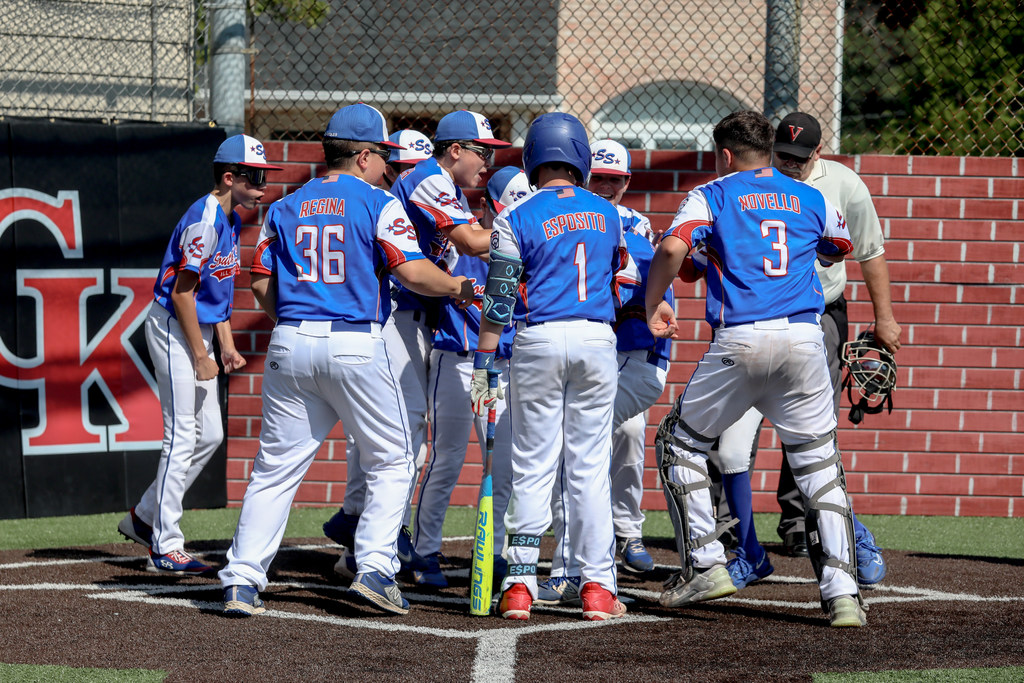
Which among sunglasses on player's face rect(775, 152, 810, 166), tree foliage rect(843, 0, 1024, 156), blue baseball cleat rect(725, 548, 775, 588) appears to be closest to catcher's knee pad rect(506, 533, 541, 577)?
blue baseball cleat rect(725, 548, 775, 588)

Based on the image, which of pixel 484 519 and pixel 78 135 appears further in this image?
pixel 78 135

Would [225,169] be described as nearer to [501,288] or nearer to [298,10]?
[501,288]

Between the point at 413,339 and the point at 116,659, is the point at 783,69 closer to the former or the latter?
the point at 413,339

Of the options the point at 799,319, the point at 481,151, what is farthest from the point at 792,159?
the point at 481,151

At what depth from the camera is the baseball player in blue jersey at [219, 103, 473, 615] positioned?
4.75 metres

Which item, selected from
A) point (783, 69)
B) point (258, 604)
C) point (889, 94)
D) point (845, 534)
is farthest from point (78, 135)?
point (889, 94)

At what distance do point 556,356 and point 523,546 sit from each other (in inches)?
31.4

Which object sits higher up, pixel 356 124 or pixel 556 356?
pixel 356 124

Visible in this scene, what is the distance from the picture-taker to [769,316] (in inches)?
183

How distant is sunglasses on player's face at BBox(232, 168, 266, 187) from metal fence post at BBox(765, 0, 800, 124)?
3.25 meters

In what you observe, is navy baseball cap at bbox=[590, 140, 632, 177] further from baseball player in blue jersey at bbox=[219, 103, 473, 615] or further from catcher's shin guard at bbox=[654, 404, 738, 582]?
catcher's shin guard at bbox=[654, 404, 738, 582]

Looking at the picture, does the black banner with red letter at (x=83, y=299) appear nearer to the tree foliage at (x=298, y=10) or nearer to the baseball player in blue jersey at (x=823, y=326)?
the tree foliage at (x=298, y=10)

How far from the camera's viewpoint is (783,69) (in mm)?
7355

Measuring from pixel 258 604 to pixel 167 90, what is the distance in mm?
4332
